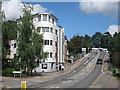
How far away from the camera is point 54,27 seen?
50.3m

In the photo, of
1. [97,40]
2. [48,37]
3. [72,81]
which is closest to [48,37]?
[48,37]

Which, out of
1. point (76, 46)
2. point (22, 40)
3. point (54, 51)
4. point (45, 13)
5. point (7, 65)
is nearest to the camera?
point (22, 40)

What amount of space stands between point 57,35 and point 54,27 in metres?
3.16

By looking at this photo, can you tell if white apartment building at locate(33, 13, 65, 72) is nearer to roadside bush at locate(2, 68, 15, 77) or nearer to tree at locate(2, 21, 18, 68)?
tree at locate(2, 21, 18, 68)

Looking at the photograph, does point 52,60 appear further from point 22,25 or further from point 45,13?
point 22,25

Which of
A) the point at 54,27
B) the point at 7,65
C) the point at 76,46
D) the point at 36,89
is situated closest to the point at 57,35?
the point at 54,27

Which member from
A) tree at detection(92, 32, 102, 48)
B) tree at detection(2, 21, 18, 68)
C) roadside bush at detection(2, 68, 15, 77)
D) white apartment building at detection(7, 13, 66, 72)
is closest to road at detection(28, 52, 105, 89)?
roadside bush at detection(2, 68, 15, 77)

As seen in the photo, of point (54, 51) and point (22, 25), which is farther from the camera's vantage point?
point (54, 51)

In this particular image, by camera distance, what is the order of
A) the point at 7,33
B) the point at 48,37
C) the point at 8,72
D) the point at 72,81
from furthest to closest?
the point at 48,37
the point at 8,72
the point at 7,33
the point at 72,81

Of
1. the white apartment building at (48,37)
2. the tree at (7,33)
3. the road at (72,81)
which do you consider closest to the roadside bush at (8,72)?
the tree at (7,33)

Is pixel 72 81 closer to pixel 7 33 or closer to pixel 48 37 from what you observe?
pixel 7 33

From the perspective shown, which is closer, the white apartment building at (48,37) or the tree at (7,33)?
the tree at (7,33)

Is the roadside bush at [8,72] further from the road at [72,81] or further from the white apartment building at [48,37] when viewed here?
the white apartment building at [48,37]

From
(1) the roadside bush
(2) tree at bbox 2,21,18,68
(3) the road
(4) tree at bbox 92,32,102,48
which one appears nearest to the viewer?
(3) the road
